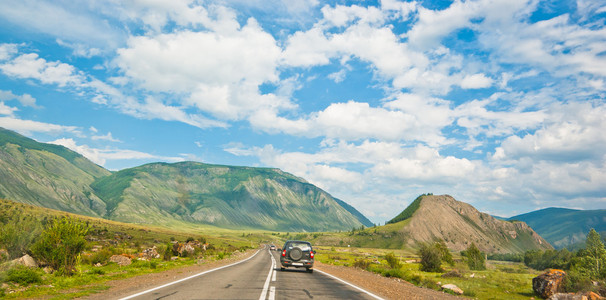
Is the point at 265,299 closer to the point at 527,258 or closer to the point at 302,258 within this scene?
the point at 302,258

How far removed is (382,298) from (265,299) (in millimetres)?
5275

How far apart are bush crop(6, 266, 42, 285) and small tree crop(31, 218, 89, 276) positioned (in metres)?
3.72

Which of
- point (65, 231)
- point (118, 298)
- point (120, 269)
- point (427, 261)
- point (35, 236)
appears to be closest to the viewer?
point (118, 298)

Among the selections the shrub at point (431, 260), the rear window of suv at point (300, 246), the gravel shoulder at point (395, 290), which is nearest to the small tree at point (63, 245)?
the rear window of suv at point (300, 246)

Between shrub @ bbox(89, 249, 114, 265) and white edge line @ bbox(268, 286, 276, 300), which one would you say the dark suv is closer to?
white edge line @ bbox(268, 286, 276, 300)

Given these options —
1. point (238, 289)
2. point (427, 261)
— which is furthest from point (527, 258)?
point (238, 289)

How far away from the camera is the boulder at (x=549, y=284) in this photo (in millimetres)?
26906

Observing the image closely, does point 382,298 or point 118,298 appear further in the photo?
point 382,298

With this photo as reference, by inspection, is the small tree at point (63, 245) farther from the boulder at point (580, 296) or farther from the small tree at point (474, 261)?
the small tree at point (474, 261)

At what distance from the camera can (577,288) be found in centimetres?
2577

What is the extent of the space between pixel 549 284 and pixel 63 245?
111 ft

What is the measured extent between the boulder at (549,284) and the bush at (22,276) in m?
32.9

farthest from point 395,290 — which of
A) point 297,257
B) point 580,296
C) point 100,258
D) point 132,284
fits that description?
point 100,258

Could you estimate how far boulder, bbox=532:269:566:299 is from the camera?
2691cm
